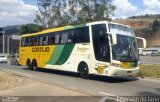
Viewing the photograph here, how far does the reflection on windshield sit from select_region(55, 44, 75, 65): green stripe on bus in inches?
171

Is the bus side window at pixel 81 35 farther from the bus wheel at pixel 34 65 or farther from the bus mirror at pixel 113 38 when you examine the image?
the bus wheel at pixel 34 65

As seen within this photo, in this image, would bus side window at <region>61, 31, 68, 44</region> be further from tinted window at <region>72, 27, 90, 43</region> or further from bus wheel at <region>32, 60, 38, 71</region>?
bus wheel at <region>32, 60, 38, 71</region>

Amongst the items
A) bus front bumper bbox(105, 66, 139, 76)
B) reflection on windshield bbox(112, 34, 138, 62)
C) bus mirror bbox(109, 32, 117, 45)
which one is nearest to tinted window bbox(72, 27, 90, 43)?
reflection on windshield bbox(112, 34, 138, 62)

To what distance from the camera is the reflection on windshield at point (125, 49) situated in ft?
61.2

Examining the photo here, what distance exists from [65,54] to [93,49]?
3.91 m

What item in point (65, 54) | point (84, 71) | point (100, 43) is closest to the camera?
point (100, 43)

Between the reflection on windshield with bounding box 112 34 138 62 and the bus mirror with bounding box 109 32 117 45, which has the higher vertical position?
the bus mirror with bounding box 109 32 117 45

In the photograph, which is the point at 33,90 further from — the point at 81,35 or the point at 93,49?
the point at 81,35

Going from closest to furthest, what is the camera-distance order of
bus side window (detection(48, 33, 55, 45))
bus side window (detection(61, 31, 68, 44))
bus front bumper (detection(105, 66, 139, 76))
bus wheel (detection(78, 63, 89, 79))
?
bus front bumper (detection(105, 66, 139, 76))
bus wheel (detection(78, 63, 89, 79))
bus side window (detection(61, 31, 68, 44))
bus side window (detection(48, 33, 55, 45))

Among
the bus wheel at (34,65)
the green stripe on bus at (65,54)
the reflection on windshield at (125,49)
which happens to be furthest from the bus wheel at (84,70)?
the bus wheel at (34,65)

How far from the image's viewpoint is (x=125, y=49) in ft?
62.1

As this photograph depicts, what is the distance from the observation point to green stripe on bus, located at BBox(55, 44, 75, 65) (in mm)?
22891

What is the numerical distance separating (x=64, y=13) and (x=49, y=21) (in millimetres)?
3971

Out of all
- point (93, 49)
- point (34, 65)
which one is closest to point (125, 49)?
point (93, 49)
